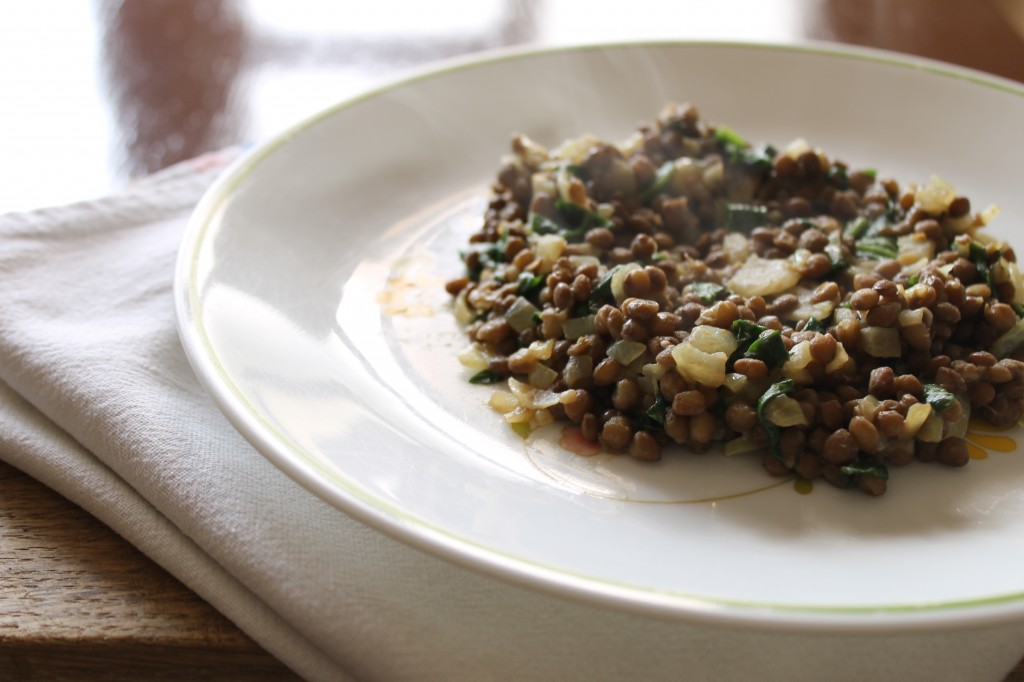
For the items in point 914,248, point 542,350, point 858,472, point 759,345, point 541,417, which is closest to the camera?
point 858,472

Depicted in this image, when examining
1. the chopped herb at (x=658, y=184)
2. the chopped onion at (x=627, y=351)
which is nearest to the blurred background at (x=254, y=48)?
the chopped herb at (x=658, y=184)

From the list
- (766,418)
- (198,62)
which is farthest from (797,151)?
(198,62)

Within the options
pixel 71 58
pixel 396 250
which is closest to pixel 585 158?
pixel 396 250

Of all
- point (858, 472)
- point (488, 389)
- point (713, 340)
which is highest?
point (713, 340)

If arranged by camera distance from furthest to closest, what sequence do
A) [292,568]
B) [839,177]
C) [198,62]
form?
[198,62]
[839,177]
[292,568]

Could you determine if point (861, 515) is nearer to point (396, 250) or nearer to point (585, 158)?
point (585, 158)

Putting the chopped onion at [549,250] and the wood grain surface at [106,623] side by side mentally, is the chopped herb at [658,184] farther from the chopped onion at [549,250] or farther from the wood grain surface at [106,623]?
the wood grain surface at [106,623]

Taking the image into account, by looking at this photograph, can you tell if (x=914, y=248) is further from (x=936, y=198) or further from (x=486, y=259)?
(x=486, y=259)
